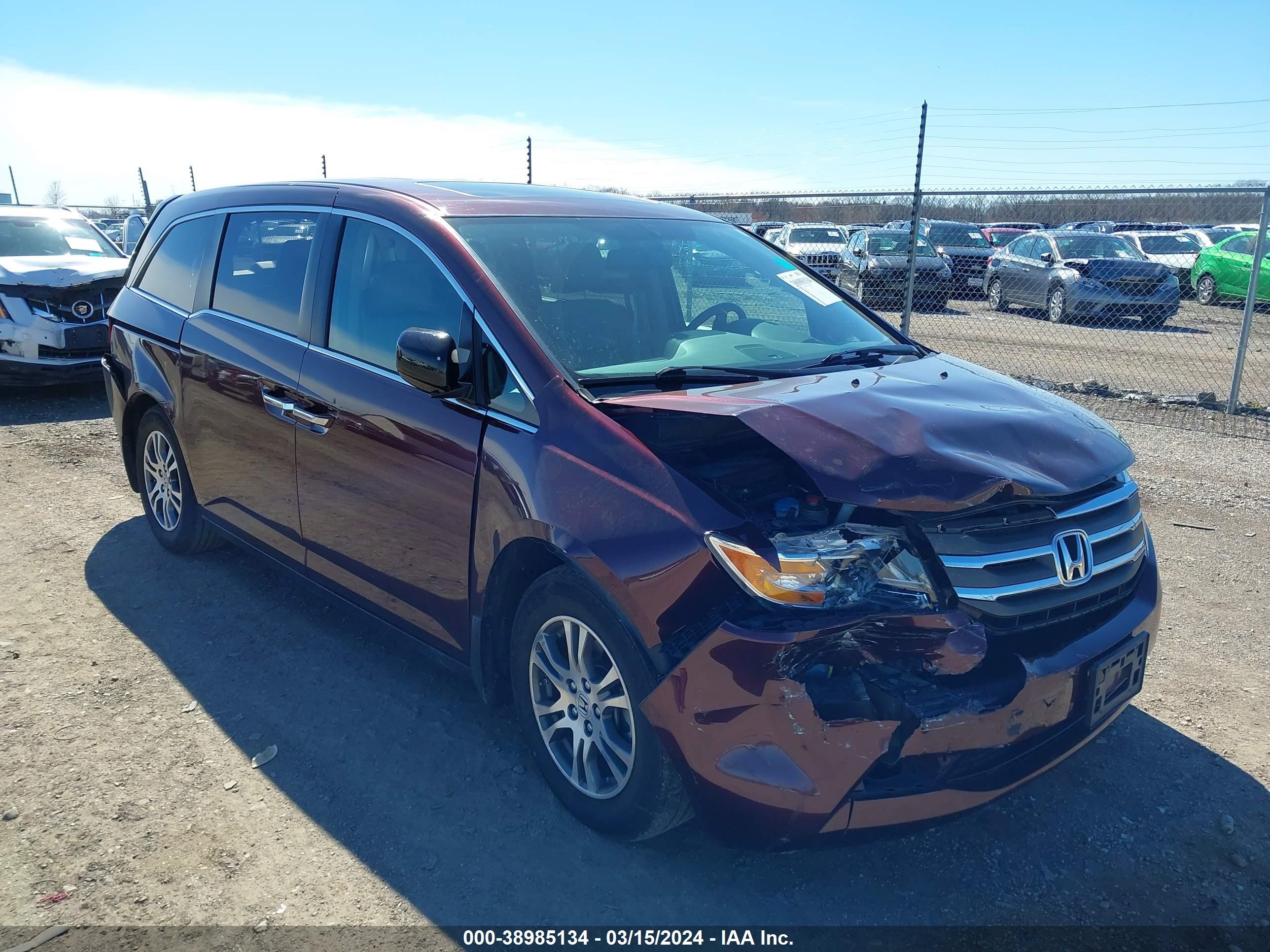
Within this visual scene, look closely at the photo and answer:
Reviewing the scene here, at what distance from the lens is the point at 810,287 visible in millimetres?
4070

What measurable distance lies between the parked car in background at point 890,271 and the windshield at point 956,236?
299 cm

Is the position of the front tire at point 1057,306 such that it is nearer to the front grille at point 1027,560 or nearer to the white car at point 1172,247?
the white car at point 1172,247

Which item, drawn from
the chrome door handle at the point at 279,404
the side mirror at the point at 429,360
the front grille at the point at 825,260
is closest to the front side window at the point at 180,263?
the chrome door handle at the point at 279,404

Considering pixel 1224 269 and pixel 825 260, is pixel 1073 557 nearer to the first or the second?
pixel 825 260

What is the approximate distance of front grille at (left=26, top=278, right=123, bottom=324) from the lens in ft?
27.5

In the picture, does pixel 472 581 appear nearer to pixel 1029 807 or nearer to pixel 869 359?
pixel 869 359

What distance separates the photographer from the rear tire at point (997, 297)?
16859 mm

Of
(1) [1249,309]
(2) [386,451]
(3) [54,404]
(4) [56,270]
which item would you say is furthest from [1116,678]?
(3) [54,404]

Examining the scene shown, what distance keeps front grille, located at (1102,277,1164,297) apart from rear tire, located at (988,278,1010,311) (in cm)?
269

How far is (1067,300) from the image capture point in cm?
1477

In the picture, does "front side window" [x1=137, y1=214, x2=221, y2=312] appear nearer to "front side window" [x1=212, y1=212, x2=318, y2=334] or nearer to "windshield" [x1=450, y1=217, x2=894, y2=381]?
"front side window" [x1=212, y1=212, x2=318, y2=334]

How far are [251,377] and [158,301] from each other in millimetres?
1316

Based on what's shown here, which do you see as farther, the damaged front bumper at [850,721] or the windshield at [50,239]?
the windshield at [50,239]

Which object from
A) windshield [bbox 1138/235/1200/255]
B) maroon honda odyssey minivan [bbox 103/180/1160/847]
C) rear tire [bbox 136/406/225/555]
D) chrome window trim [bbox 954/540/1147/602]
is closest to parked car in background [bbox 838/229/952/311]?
windshield [bbox 1138/235/1200/255]
